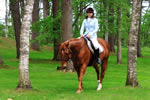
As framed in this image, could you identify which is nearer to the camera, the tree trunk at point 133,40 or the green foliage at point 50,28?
the tree trunk at point 133,40

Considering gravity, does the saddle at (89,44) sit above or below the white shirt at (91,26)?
below

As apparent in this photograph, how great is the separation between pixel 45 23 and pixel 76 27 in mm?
3311

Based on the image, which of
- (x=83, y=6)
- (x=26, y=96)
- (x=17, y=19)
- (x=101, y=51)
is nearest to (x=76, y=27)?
(x=83, y=6)

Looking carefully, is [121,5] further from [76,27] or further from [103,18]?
[76,27]

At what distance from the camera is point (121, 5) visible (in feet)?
105

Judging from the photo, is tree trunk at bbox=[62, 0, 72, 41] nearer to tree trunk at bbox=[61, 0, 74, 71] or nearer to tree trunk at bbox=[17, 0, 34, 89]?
tree trunk at bbox=[61, 0, 74, 71]

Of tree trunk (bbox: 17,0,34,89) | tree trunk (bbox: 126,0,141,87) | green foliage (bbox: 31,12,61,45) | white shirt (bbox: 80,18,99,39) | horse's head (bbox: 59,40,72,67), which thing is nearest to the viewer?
horse's head (bbox: 59,40,72,67)

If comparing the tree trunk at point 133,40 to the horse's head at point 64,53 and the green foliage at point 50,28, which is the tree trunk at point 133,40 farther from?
the green foliage at point 50,28

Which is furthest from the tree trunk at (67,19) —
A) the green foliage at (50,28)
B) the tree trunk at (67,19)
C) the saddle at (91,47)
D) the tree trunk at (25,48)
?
the tree trunk at (25,48)

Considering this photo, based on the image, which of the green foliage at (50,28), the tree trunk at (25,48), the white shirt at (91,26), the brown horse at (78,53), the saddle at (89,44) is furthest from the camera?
the green foliage at (50,28)

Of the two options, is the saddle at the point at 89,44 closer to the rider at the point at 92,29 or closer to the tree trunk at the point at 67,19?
the rider at the point at 92,29

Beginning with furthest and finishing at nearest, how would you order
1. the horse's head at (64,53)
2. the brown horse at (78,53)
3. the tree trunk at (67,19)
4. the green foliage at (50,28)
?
the green foliage at (50,28)
the tree trunk at (67,19)
the brown horse at (78,53)
the horse's head at (64,53)

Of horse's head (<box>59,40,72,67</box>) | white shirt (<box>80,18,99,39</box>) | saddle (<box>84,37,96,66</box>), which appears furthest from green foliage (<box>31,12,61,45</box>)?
horse's head (<box>59,40,72,67</box>)

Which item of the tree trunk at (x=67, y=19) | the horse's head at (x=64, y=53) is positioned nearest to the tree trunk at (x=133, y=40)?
the horse's head at (x=64, y=53)
